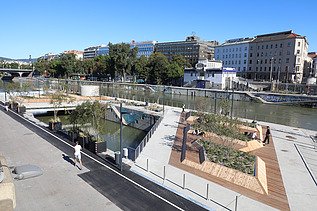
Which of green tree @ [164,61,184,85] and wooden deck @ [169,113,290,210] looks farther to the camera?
green tree @ [164,61,184,85]

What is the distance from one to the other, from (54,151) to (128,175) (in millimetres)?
7031

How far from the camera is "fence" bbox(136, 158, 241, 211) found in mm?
11797

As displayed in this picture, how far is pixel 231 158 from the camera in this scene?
620 inches

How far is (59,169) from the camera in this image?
49.7ft

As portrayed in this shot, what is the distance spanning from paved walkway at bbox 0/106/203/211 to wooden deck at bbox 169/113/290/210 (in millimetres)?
3015

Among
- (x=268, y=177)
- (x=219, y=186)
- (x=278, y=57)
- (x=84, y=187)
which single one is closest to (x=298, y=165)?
(x=268, y=177)

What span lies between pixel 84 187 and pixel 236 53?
101636mm

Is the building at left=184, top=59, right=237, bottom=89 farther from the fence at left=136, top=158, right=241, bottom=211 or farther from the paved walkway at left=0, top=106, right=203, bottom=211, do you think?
the paved walkway at left=0, top=106, right=203, bottom=211

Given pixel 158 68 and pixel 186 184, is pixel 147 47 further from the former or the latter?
pixel 186 184

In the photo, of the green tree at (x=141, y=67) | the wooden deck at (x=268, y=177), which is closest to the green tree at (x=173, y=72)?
the green tree at (x=141, y=67)

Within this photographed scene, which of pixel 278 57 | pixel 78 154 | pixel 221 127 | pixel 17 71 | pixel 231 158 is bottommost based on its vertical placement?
pixel 231 158

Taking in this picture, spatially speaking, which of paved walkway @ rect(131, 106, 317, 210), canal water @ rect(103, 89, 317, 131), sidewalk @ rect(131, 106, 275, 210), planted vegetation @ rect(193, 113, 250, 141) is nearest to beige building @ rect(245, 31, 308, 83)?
canal water @ rect(103, 89, 317, 131)

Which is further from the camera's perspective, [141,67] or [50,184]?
[141,67]

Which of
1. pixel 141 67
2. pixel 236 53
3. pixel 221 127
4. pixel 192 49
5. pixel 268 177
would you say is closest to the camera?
pixel 268 177
